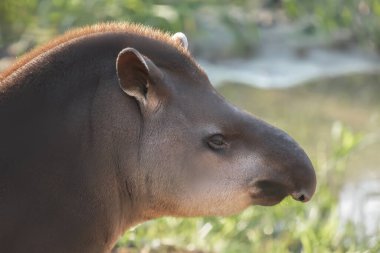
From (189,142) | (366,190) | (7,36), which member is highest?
(7,36)

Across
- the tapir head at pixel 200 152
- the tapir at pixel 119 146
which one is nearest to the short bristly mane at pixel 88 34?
the tapir at pixel 119 146

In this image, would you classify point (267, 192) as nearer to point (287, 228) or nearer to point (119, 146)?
point (119, 146)

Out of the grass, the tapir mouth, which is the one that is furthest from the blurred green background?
the tapir mouth

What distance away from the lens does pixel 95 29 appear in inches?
139

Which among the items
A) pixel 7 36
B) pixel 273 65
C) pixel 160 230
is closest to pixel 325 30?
pixel 273 65

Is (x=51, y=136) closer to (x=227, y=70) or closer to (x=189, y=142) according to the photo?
(x=189, y=142)

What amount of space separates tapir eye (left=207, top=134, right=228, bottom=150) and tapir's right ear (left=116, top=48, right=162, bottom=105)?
0.24m

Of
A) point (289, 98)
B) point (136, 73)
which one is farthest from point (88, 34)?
point (289, 98)

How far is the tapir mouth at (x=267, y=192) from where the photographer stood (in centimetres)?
343

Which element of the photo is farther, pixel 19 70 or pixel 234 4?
pixel 234 4

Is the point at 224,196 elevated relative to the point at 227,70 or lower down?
lower down

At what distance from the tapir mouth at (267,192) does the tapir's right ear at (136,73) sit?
1.47ft

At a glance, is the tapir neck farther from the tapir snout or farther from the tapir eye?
the tapir snout

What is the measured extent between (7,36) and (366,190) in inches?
139
